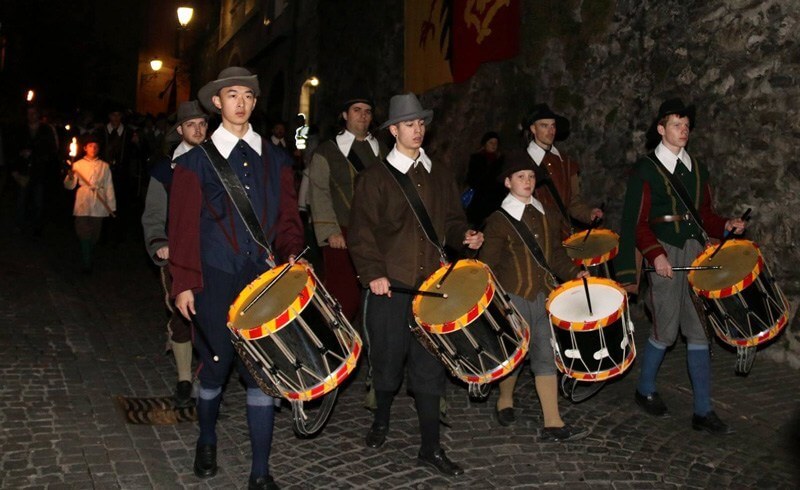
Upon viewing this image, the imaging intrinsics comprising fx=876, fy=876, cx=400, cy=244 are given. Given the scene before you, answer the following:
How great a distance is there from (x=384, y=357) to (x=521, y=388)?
1.97 metres

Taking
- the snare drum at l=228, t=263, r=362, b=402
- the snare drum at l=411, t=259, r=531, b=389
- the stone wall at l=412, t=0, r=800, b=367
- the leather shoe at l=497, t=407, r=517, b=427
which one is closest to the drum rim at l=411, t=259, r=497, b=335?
the snare drum at l=411, t=259, r=531, b=389

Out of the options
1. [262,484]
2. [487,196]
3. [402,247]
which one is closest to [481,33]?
[487,196]

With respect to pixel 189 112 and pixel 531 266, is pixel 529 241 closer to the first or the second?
pixel 531 266

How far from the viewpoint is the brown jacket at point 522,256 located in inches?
215

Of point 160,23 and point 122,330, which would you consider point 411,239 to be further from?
point 160,23

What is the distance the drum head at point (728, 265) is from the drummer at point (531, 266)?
0.75 meters

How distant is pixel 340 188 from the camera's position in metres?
6.55

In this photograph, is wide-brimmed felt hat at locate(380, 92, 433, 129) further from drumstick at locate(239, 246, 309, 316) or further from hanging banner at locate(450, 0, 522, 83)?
hanging banner at locate(450, 0, 522, 83)

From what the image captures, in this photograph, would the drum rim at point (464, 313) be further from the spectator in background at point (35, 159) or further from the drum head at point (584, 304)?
the spectator in background at point (35, 159)

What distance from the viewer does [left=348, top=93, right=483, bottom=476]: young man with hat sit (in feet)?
16.2

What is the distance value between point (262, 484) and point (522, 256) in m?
2.13

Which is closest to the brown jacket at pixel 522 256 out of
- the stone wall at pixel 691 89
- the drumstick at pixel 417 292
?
the drumstick at pixel 417 292

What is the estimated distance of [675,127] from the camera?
224 inches

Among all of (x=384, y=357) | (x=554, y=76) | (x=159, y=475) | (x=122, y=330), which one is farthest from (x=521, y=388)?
(x=554, y=76)
